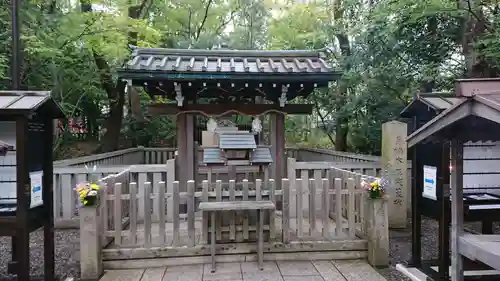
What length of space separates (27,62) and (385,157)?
842 centimetres

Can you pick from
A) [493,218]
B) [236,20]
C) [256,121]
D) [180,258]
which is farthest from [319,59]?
[236,20]

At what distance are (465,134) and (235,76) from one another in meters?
3.74

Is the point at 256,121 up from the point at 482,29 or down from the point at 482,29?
down

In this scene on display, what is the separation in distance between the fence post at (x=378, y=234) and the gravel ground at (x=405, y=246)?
15 cm

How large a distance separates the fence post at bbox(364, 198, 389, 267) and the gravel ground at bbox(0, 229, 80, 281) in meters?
3.89

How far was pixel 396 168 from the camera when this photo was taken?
673 centimetres

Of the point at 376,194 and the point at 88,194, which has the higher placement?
the point at 88,194

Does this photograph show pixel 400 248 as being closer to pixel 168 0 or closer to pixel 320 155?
pixel 320 155

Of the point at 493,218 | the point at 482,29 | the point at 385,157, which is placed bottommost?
the point at 493,218

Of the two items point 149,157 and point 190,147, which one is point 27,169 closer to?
point 190,147

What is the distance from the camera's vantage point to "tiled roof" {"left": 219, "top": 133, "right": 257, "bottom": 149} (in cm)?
579

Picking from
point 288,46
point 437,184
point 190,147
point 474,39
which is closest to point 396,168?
point 437,184

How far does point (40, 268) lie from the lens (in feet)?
15.9

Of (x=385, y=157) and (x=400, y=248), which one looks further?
(x=385, y=157)
